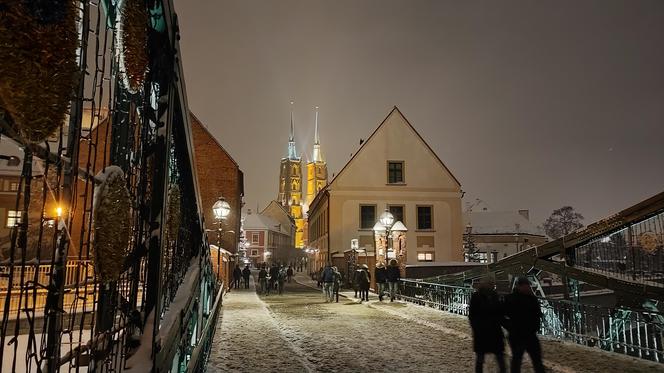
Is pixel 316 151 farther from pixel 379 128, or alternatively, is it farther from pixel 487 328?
pixel 487 328

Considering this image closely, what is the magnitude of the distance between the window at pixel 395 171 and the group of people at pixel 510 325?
29.4 meters

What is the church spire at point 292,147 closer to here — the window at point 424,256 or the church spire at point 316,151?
the church spire at point 316,151

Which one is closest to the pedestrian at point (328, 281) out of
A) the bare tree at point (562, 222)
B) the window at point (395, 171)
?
the window at point (395, 171)

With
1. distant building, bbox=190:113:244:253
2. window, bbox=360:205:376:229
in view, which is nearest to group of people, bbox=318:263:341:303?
window, bbox=360:205:376:229

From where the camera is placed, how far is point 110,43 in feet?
8.08

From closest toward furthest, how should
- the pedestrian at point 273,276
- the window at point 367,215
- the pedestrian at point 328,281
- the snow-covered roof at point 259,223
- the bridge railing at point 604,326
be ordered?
the bridge railing at point 604,326 → the pedestrian at point 328,281 → the pedestrian at point 273,276 → the window at point 367,215 → the snow-covered roof at point 259,223

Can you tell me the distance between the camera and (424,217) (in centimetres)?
3588

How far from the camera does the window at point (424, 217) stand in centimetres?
3569

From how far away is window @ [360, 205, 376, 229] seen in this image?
35.5 metres

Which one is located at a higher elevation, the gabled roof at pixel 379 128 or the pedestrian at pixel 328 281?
the gabled roof at pixel 379 128

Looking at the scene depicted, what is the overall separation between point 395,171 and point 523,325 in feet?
97.7

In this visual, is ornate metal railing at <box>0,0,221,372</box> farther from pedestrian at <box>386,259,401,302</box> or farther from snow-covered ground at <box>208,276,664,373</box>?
pedestrian at <box>386,259,401,302</box>

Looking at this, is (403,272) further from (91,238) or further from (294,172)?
(294,172)

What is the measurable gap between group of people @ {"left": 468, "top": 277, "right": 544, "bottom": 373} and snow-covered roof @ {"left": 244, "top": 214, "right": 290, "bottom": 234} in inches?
3707
